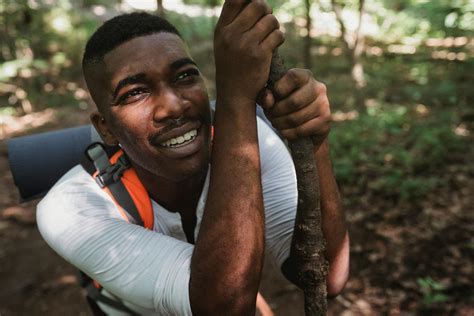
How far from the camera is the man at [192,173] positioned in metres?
1.35

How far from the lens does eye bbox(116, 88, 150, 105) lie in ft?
5.78

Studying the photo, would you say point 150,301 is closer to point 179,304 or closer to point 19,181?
point 179,304

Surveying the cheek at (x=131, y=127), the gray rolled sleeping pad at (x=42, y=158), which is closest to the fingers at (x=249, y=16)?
the cheek at (x=131, y=127)

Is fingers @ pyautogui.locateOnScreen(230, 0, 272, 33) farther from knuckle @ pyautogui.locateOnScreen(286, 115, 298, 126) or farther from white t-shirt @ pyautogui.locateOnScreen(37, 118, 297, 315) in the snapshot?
white t-shirt @ pyautogui.locateOnScreen(37, 118, 297, 315)

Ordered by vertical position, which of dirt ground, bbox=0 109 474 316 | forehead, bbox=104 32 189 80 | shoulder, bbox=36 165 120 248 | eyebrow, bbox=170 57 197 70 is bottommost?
dirt ground, bbox=0 109 474 316

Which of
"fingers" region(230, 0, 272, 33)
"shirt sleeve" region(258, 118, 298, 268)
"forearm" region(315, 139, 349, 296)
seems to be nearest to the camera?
"fingers" region(230, 0, 272, 33)

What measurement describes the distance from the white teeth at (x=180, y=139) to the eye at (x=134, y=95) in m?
0.23

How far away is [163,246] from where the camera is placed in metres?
1.58

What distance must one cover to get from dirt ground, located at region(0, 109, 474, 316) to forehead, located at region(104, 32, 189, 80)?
129 inches

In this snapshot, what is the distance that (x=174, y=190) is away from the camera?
2.18 m

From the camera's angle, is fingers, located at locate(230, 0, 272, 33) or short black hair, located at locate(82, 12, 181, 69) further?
short black hair, located at locate(82, 12, 181, 69)

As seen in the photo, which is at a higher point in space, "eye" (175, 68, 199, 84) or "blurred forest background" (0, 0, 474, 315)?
"eye" (175, 68, 199, 84)

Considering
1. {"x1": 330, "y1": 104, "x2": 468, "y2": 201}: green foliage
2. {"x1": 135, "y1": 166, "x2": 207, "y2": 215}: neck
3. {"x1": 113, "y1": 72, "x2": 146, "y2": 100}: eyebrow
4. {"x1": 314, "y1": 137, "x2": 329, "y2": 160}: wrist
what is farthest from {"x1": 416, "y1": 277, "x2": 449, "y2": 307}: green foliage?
{"x1": 113, "y1": 72, "x2": 146, "y2": 100}: eyebrow

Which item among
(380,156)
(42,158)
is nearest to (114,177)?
(42,158)
